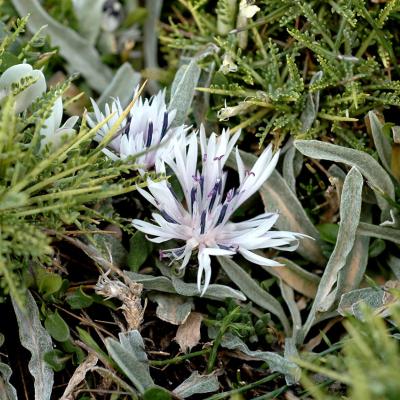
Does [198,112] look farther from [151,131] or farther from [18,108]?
[18,108]

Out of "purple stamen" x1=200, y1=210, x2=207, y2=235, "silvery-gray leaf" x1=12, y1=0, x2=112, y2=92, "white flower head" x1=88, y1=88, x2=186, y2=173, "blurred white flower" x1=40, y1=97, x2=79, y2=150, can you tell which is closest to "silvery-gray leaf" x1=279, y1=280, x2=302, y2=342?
"purple stamen" x1=200, y1=210, x2=207, y2=235

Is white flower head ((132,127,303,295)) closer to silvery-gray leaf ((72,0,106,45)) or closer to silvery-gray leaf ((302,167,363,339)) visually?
silvery-gray leaf ((302,167,363,339))

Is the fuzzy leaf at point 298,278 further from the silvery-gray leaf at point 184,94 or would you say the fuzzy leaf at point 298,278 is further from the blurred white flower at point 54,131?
the blurred white flower at point 54,131

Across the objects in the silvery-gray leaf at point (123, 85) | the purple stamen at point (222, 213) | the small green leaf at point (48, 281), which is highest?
the silvery-gray leaf at point (123, 85)

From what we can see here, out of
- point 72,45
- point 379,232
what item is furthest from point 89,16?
point 379,232

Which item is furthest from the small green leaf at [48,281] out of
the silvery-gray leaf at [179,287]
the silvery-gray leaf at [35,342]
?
the silvery-gray leaf at [179,287]

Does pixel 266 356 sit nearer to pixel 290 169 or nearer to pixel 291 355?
pixel 291 355

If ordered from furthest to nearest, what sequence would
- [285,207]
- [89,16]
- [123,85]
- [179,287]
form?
[89,16] < [123,85] < [285,207] < [179,287]
